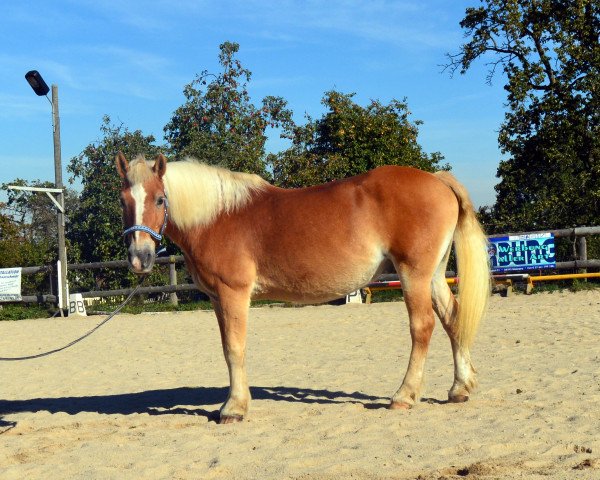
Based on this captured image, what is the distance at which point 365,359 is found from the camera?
25.7ft

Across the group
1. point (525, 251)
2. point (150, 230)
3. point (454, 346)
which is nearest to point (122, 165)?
point (150, 230)

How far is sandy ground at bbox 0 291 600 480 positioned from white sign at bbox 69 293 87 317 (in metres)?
5.11

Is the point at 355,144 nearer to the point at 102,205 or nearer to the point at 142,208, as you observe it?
the point at 102,205

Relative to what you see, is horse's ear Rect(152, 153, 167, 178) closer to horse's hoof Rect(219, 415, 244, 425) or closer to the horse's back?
the horse's back

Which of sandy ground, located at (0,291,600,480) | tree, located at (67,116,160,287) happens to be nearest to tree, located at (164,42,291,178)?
tree, located at (67,116,160,287)

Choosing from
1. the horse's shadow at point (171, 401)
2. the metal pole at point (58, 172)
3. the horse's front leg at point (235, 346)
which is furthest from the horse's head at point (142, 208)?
the metal pole at point (58, 172)

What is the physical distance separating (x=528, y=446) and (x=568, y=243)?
12.8 metres

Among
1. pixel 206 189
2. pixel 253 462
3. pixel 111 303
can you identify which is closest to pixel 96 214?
pixel 111 303

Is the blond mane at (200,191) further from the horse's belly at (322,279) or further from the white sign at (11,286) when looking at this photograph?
the white sign at (11,286)

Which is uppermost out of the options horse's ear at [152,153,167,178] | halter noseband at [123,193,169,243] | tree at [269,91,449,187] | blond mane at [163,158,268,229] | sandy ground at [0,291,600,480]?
tree at [269,91,449,187]

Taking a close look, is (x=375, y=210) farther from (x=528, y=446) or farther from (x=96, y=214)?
(x=96, y=214)

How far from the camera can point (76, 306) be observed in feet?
51.9

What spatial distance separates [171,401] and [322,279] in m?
1.97

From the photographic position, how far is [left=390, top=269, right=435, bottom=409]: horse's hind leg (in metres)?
5.32
